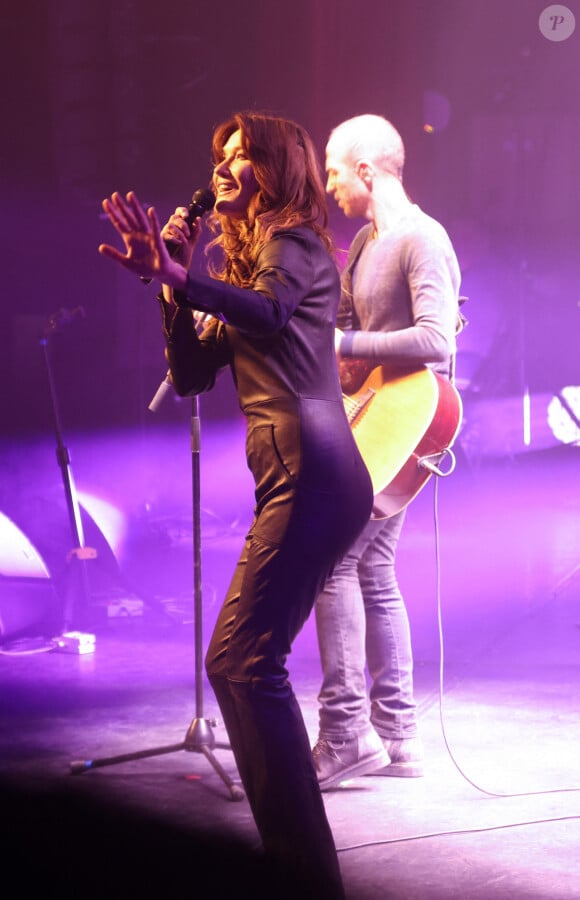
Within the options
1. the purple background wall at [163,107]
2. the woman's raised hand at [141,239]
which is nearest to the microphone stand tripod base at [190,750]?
the woman's raised hand at [141,239]

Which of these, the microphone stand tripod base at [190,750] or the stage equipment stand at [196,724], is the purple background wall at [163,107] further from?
the microphone stand tripod base at [190,750]

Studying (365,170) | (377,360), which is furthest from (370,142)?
(377,360)

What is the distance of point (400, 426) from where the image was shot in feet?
9.97

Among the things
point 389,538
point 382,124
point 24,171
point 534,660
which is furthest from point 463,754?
point 24,171

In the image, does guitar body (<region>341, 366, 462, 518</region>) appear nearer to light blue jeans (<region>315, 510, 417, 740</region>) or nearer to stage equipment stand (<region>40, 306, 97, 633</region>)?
light blue jeans (<region>315, 510, 417, 740</region>)

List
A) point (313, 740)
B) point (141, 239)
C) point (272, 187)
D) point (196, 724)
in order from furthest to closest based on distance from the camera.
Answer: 1. point (313, 740)
2. point (196, 724)
3. point (272, 187)
4. point (141, 239)

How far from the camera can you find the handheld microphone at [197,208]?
2.06m

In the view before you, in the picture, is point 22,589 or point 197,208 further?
point 22,589

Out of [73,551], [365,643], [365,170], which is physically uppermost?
[365,170]

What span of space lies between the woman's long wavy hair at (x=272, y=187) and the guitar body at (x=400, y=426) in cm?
89

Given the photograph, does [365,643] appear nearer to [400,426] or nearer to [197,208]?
[400,426]

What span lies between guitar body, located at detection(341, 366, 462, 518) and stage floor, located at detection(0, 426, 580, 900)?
386mm

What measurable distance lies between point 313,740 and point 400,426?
1062 millimetres

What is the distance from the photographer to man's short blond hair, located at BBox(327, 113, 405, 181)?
3.19 metres
